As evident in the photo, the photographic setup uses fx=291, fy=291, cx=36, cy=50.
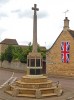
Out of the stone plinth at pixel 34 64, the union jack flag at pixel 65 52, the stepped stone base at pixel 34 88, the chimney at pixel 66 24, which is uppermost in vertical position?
the chimney at pixel 66 24

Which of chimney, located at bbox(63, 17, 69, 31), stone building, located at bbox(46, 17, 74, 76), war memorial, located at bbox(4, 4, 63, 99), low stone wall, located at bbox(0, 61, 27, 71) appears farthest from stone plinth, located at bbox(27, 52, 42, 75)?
low stone wall, located at bbox(0, 61, 27, 71)

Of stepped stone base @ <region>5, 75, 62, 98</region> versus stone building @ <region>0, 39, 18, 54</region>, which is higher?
stone building @ <region>0, 39, 18, 54</region>

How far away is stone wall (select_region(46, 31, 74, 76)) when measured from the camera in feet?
136

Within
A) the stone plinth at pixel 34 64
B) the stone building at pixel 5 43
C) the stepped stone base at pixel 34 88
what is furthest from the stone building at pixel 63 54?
the stone building at pixel 5 43

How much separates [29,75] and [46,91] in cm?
241

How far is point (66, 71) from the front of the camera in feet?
138

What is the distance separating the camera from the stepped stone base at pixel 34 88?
22155mm

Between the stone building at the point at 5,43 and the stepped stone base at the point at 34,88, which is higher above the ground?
the stone building at the point at 5,43

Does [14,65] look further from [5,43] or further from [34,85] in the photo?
[34,85]

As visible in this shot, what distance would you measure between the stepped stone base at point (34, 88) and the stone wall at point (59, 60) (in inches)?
705

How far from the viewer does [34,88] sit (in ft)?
75.6

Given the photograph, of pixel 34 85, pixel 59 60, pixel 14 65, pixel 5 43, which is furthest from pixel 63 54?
pixel 5 43

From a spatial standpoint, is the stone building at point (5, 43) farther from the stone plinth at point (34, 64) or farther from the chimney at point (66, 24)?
the stone plinth at point (34, 64)

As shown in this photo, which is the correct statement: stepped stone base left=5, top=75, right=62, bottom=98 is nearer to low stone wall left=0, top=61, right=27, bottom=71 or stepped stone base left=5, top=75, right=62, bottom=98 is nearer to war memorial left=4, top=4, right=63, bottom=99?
war memorial left=4, top=4, right=63, bottom=99
